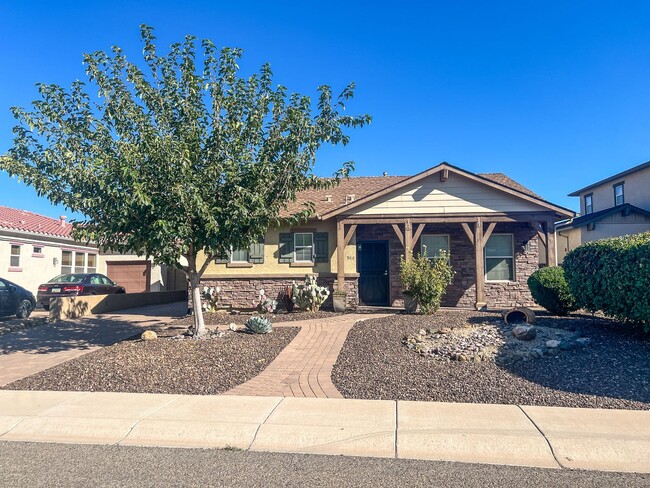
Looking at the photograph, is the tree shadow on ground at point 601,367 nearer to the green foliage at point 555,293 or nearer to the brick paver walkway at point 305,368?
the green foliage at point 555,293

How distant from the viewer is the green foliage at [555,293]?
1097 centimetres

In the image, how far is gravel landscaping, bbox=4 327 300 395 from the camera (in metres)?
6.47

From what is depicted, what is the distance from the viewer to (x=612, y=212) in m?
19.0

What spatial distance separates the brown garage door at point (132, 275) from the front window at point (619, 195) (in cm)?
2375

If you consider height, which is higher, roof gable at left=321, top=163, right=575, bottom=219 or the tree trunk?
roof gable at left=321, top=163, right=575, bottom=219

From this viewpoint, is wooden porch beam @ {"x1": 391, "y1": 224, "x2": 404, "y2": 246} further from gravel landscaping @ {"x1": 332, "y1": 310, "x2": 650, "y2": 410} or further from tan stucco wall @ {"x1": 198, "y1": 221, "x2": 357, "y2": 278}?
gravel landscaping @ {"x1": 332, "y1": 310, "x2": 650, "y2": 410}

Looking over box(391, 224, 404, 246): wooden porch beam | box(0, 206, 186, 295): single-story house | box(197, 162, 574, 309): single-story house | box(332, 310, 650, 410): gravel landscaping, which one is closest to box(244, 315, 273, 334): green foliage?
box(332, 310, 650, 410): gravel landscaping

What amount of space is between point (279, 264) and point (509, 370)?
8.72 metres

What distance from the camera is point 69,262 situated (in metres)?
22.1

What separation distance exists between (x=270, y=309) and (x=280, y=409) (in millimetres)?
8190

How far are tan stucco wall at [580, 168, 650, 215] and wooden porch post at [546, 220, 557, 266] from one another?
36.4 ft

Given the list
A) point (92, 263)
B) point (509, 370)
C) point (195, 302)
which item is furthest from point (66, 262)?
point (509, 370)

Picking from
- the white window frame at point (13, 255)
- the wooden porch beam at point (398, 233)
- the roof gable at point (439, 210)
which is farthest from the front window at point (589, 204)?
the white window frame at point (13, 255)

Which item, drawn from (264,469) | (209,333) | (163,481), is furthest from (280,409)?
(209,333)
